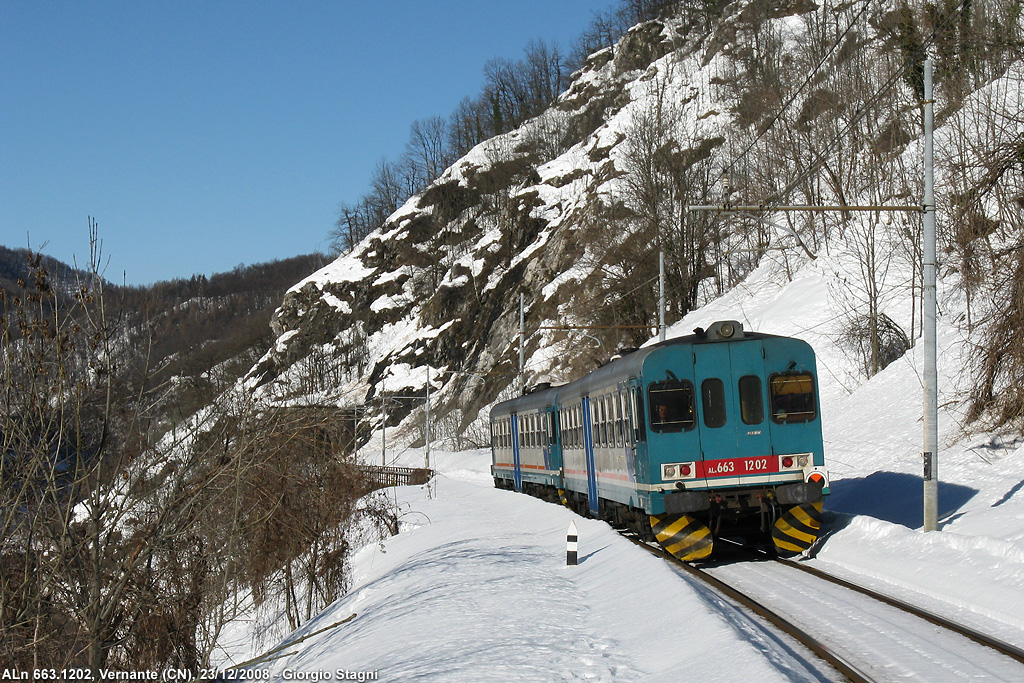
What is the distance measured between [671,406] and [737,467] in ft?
4.47

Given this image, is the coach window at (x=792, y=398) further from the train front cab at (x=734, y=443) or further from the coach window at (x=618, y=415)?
the coach window at (x=618, y=415)

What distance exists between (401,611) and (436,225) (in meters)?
90.4

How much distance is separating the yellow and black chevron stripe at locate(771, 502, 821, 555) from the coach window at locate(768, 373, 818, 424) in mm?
1376

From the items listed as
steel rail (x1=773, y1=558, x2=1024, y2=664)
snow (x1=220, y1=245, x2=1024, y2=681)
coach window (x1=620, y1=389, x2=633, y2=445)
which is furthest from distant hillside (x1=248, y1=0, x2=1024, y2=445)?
steel rail (x1=773, y1=558, x2=1024, y2=664)

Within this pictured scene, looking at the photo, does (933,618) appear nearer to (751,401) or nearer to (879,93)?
(751,401)

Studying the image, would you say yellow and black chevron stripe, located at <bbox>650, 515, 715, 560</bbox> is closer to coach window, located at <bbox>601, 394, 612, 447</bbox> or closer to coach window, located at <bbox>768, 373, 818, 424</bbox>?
coach window, located at <bbox>768, 373, 818, 424</bbox>

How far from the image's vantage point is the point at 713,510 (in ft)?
47.0

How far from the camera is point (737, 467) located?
14.5 metres

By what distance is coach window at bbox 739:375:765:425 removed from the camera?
14.7 metres

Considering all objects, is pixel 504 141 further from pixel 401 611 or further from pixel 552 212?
pixel 401 611

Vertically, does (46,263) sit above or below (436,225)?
below

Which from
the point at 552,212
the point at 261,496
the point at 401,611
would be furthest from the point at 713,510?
the point at 552,212

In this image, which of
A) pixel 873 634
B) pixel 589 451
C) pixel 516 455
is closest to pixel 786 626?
pixel 873 634

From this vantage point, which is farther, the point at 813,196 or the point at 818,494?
the point at 813,196
